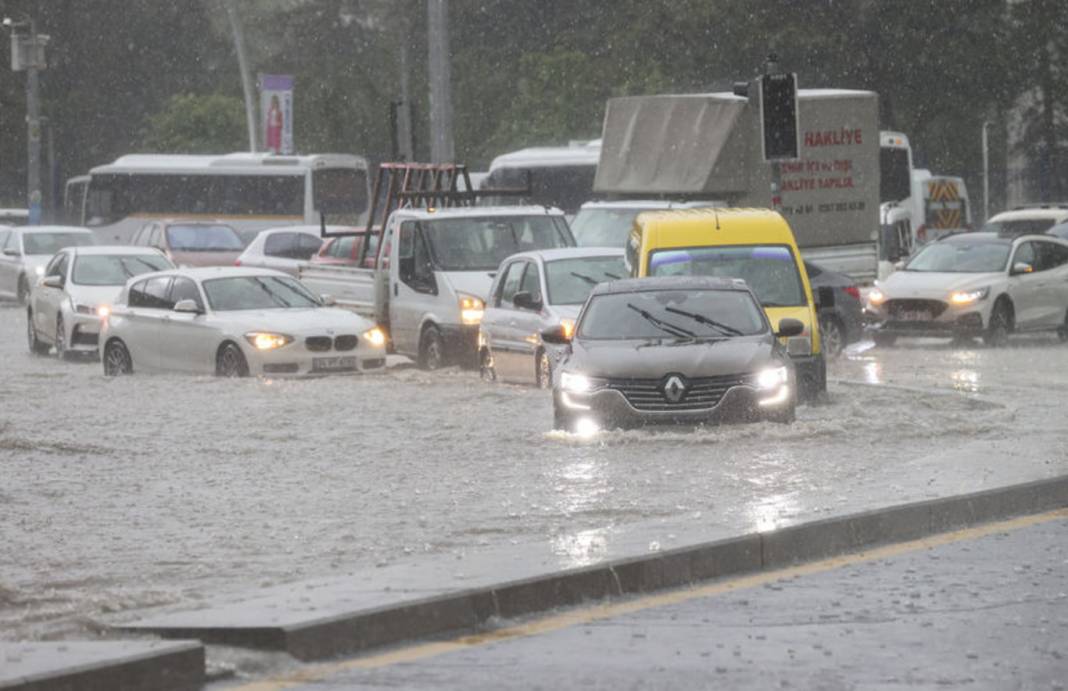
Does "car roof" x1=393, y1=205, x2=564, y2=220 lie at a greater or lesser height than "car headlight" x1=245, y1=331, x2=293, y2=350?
greater

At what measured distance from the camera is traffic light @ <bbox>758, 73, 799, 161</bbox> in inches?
904

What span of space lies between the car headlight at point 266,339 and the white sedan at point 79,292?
6288mm

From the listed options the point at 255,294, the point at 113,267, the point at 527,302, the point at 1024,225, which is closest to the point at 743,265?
the point at 527,302

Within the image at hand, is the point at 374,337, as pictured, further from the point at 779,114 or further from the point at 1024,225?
the point at 1024,225

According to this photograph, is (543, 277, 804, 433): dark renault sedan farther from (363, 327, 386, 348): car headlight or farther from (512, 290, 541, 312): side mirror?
(363, 327, 386, 348): car headlight

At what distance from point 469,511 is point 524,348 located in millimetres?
9477

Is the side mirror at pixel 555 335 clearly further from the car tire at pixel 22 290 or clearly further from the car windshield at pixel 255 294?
the car tire at pixel 22 290

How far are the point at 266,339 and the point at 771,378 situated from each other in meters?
8.67

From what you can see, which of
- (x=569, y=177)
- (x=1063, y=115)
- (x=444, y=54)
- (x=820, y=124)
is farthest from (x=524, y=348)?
(x=1063, y=115)

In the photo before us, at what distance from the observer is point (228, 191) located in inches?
2367

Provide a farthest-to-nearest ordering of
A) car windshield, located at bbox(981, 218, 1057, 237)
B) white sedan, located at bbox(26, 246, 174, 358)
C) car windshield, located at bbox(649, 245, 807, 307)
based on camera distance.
Result: car windshield, located at bbox(981, 218, 1057, 237) < white sedan, located at bbox(26, 246, 174, 358) < car windshield, located at bbox(649, 245, 807, 307)

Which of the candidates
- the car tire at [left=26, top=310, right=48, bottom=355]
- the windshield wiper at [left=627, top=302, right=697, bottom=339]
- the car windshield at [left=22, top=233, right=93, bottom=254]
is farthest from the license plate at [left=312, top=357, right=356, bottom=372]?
the car windshield at [left=22, top=233, right=93, bottom=254]

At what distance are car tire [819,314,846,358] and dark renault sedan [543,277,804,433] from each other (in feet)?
34.6

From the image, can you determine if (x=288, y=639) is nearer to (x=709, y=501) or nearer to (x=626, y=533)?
(x=626, y=533)
